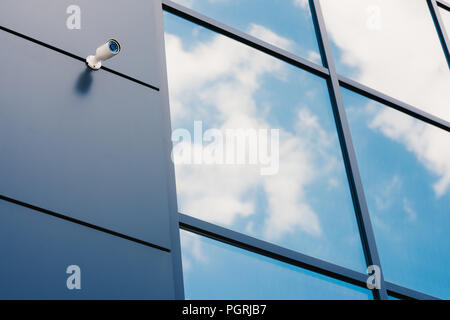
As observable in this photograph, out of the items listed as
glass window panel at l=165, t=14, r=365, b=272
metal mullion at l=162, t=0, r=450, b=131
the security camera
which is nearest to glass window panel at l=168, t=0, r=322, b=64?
metal mullion at l=162, t=0, r=450, b=131

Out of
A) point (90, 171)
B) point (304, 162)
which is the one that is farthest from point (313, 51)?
point (90, 171)

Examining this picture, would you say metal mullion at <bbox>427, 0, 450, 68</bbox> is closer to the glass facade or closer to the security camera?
the glass facade

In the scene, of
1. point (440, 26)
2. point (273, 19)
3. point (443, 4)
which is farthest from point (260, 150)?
point (443, 4)

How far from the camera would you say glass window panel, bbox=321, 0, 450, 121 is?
602 centimetres

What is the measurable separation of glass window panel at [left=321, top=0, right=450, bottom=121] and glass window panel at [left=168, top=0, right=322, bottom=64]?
0.33 meters

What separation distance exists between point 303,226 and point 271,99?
1.15 metres

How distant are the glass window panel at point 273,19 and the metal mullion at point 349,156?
3.1 inches

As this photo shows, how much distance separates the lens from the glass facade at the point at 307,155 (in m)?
3.99

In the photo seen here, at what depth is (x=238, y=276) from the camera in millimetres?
3781

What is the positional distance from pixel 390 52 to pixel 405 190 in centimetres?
178

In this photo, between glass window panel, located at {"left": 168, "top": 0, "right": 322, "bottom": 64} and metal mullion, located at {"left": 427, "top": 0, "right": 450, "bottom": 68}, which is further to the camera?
metal mullion, located at {"left": 427, "top": 0, "right": 450, "bottom": 68}

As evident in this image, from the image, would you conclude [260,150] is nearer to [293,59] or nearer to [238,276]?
[238,276]

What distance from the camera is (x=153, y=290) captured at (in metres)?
3.21
